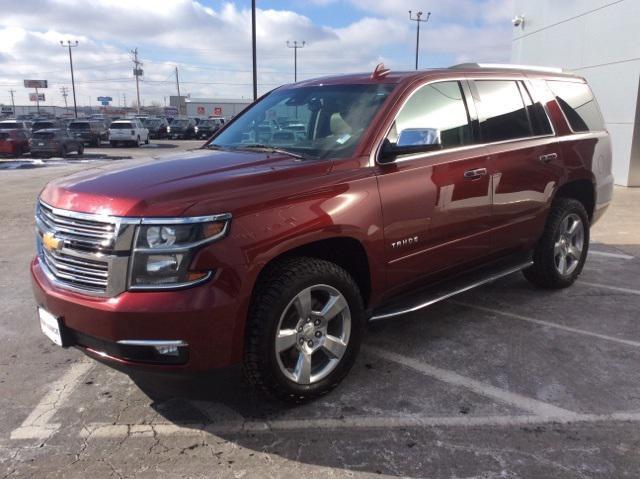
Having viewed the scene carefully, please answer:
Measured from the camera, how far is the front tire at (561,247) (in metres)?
5.23

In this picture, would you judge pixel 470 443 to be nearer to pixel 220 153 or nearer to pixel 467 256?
pixel 467 256

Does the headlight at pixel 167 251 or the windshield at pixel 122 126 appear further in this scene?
the windshield at pixel 122 126

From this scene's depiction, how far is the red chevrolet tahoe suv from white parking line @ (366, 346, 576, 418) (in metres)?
0.43

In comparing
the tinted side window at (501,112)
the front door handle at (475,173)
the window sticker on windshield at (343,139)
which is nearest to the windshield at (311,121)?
the window sticker on windshield at (343,139)

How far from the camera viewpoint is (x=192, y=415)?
133 inches

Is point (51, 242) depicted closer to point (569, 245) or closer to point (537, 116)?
point (537, 116)

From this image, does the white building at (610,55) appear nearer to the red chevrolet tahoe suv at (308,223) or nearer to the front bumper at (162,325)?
the red chevrolet tahoe suv at (308,223)

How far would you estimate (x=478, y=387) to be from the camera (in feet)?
12.0

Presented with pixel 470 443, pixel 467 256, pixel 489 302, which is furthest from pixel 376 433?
pixel 489 302

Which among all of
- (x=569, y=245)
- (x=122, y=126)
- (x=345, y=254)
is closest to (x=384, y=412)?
(x=345, y=254)

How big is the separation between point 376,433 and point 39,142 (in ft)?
88.6

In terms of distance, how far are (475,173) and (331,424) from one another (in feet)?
6.94

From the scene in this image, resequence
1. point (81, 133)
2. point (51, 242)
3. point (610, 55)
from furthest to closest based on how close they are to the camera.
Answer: point (81, 133)
point (610, 55)
point (51, 242)

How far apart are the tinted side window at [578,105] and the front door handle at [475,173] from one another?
1.61 meters
